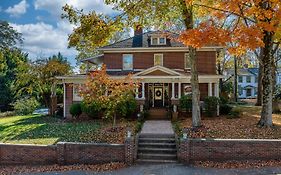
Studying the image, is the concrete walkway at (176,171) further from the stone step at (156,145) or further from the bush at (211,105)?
the bush at (211,105)

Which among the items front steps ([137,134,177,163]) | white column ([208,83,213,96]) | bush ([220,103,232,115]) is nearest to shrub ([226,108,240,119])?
bush ([220,103,232,115])

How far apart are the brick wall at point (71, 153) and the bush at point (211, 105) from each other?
10.5 meters

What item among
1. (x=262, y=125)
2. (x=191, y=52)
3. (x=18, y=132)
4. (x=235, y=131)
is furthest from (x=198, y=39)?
(x=18, y=132)

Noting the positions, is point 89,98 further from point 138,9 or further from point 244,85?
point 244,85

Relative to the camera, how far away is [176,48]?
25938 mm

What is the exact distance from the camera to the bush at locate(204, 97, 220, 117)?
22141 mm

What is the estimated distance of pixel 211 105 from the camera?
2214cm

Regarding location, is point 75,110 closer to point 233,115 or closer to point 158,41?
point 158,41

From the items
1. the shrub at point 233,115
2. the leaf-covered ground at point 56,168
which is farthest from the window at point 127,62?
the leaf-covered ground at point 56,168

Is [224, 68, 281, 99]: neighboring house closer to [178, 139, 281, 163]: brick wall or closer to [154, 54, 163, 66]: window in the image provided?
[154, 54, 163, 66]: window

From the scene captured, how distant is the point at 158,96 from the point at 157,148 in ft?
40.3

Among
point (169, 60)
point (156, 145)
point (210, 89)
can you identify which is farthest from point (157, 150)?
point (169, 60)

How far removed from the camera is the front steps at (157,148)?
13734 millimetres

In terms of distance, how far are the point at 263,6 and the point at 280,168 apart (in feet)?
27.2
